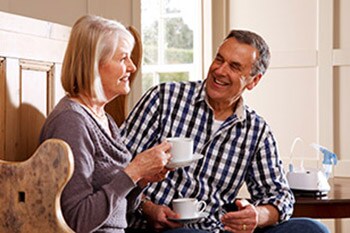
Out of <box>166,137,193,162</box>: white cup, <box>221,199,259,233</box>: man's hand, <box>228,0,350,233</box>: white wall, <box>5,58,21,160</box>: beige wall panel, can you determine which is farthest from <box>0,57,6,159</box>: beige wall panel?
<box>228,0,350,233</box>: white wall

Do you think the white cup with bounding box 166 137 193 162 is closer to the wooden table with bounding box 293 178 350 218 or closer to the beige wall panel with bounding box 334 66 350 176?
the wooden table with bounding box 293 178 350 218

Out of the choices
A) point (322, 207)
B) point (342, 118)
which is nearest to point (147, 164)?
point (322, 207)

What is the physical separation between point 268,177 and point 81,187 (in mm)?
895

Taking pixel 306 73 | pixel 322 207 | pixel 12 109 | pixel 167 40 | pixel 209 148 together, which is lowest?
pixel 322 207

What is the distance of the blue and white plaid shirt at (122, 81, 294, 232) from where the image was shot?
2031mm

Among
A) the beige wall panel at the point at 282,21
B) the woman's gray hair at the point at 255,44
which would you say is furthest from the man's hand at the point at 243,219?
the beige wall panel at the point at 282,21

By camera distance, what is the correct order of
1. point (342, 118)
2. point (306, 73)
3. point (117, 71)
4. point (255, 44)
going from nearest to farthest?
point (117, 71), point (255, 44), point (342, 118), point (306, 73)

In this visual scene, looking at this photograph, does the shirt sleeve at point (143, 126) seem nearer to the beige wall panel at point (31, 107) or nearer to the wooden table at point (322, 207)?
the beige wall panel at point (31, 107)

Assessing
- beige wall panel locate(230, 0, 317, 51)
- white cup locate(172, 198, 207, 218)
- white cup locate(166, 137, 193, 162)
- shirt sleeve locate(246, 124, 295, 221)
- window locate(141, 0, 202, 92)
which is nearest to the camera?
white cup locate(166, 137, 193, 162)

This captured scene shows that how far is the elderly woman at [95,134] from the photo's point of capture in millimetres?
1391

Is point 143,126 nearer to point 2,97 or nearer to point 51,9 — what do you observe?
Answer: point 51,9

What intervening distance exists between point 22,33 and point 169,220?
2.49 feet

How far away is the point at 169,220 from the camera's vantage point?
1.85 meters

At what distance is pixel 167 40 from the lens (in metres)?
4.68
